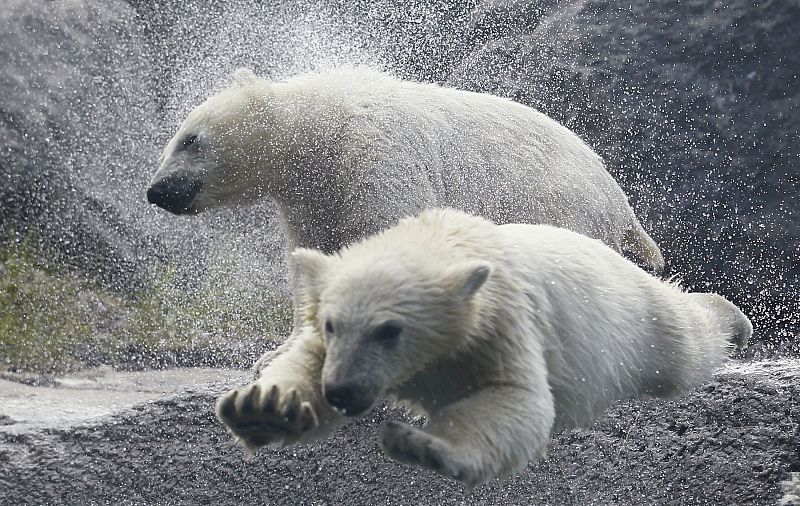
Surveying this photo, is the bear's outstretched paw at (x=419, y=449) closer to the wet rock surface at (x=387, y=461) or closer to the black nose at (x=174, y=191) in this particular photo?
the wet rock surface at (x=387, y=461)

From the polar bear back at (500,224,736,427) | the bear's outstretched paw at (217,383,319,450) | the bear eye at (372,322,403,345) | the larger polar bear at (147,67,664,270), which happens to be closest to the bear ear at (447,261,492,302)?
the bear eye at (372,322,403,345)

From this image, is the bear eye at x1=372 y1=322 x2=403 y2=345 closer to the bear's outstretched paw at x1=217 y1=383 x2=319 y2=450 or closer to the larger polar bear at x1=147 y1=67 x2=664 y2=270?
the bear's outstretched paw at x1=217 y1=383 x2=319 y2=450

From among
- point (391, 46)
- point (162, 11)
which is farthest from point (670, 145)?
point (162, 11)

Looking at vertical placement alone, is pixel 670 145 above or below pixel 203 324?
above

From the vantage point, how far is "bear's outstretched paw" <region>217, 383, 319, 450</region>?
254 cm

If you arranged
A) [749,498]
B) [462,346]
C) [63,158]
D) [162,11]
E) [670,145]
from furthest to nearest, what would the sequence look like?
[162,11], [63,158], [670,145], [749,498], [462,346]

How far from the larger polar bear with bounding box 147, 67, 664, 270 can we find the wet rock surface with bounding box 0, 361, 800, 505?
3.78 ft

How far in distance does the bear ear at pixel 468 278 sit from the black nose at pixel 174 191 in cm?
264

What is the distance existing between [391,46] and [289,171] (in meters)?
4.34

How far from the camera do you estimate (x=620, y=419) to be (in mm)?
3930

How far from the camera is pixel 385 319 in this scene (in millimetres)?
2480

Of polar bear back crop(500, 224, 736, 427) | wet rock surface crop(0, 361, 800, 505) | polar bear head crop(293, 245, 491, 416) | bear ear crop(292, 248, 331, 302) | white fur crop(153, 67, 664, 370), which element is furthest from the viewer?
white fur crop(153, 67, 664, 370)

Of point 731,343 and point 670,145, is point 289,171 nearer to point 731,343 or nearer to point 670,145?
point 731,343

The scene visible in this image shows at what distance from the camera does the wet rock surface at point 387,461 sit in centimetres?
372
